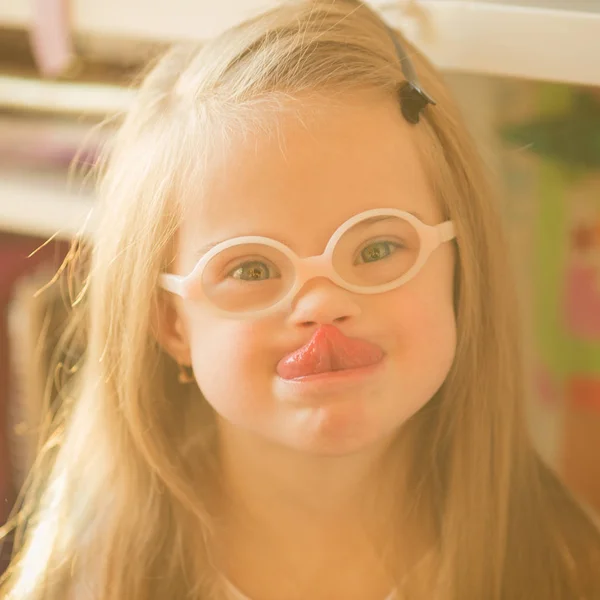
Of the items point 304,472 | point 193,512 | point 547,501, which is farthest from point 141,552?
point 547,501

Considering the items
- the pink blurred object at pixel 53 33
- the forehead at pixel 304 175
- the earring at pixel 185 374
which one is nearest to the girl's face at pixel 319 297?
the forehead at pixel 304 175

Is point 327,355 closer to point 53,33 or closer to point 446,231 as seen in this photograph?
point 446,231

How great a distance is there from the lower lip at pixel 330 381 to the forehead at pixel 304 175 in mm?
100

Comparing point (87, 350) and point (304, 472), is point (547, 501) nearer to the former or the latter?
point (304, 472)

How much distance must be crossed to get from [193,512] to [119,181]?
12.7 inches

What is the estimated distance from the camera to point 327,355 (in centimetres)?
62

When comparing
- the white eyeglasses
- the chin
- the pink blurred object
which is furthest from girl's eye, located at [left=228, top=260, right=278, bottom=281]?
the pink blurred object

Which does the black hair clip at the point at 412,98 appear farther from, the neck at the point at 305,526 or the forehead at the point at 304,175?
the neck at the point at 305,526

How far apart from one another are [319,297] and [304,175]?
93 millimetres

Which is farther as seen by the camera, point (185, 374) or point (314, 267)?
point (185, 374)

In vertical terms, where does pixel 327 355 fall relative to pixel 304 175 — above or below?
below

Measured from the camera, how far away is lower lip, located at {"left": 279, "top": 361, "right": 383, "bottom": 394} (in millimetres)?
619

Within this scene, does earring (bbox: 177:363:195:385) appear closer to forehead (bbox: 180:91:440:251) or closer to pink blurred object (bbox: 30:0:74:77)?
forehead (bbox: 180:91:440:251)

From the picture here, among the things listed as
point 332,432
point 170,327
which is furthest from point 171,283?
point 332,432
